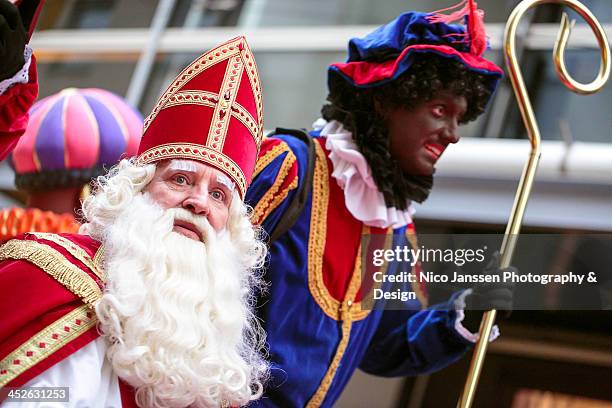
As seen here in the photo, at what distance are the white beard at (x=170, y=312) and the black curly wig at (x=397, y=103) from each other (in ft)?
2.10

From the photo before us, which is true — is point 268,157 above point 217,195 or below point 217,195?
above

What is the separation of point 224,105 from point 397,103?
2.09ft

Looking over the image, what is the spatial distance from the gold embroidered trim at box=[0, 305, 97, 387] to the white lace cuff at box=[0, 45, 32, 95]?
0.48 metres

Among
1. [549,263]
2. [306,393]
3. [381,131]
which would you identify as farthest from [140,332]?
[549,263]

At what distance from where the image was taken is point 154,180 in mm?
2178

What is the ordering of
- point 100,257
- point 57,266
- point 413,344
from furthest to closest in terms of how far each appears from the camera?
point 413,344, point 100,257, point 57,266

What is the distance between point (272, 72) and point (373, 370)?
2.55 meters

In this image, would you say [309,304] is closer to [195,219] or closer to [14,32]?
[195,219]

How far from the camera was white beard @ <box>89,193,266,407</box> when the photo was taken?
1.99 metres

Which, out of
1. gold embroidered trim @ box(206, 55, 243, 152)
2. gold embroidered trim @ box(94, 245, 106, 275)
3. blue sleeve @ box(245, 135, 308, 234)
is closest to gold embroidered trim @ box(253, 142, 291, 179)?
blue sleeve @ box(245, 135, 308, 234)

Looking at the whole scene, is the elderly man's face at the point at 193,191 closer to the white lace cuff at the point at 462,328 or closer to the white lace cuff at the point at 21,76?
the white lace cuff at the point at 21,76

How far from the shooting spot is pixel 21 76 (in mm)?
2020

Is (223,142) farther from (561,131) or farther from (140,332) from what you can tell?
(561,131)

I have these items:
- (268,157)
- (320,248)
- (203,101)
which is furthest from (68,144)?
(203,101)
